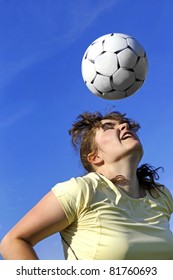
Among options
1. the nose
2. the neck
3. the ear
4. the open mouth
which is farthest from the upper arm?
the nose

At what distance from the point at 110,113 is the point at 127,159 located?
0.90m

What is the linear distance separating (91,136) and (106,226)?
1.42 meters

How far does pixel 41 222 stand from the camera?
495cm

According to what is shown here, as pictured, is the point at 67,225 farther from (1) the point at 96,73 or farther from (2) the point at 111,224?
(1) the point at 96,73

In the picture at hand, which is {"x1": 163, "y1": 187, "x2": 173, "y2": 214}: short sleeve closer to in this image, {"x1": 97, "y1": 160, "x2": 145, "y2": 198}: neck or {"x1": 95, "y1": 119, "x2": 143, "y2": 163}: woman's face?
{"x1": 97, "y1": 160, "x2": 145, "y2": 198}: neck

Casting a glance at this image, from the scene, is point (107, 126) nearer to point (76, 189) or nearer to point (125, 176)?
point (125, 176)

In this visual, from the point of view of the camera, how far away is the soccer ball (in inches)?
300

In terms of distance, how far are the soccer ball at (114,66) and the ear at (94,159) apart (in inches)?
69.8

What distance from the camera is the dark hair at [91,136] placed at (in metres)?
6.15

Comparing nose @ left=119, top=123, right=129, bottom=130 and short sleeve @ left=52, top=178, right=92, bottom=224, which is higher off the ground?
nose @ left=119, top=123, right=129, bottom=130

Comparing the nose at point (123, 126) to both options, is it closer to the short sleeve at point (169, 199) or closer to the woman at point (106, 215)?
the woman at point (106, 215)

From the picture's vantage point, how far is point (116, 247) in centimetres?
499

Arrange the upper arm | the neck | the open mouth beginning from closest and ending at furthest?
1. the upper arm
2. the neck
3. the open mouth
